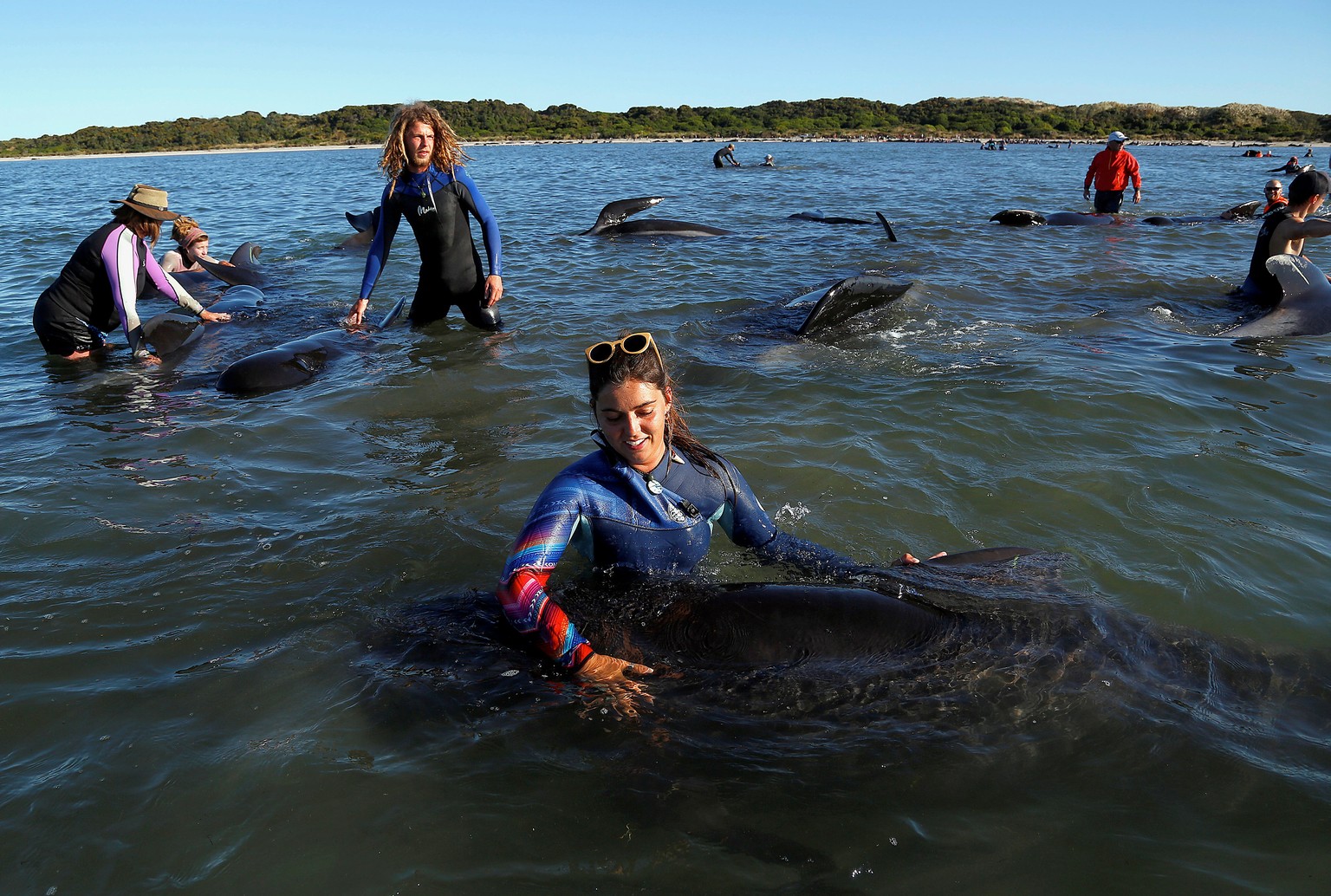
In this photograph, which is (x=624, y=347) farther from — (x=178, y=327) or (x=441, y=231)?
(x=178, y=327)

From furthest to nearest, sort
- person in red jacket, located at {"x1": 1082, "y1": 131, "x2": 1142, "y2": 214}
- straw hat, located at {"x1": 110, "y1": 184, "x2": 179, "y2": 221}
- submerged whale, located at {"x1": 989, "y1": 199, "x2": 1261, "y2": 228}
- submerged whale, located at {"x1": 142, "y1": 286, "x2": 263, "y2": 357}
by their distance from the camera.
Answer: person in red jacket, located at {"x1": 1082, "y1": 131, "x2": 1142, "y2": 214} → submerged whale, located at {"x1": 989, "y1": 199, "x2": 1261, "y2": 228} → submerged whale, located at {"x1": 142, "y1": 286, "x2": 263, "y2": 357} → straw hat, located at {"x1": 110, "y1": 184, "x2": 179, "y2": 221}

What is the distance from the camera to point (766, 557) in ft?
11.8

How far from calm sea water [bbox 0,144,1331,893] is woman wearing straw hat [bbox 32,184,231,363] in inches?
12.7

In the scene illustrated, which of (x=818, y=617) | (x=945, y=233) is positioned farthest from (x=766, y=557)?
(x=945, y=233)

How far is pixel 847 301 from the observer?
8023 mm

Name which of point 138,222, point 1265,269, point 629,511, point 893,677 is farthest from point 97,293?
point 1265,269

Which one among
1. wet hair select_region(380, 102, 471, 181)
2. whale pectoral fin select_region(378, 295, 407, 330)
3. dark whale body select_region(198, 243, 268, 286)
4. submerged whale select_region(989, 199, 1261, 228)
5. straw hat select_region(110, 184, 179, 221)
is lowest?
whale pectoral fin select_region(378, 295, 407, 330)

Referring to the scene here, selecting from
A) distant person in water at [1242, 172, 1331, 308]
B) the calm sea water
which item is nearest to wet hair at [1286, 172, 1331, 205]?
distant person in water at [1242, 172, 1331, 308]

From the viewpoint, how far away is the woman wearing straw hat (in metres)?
7.41

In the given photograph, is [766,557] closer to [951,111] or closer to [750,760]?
[750,760]

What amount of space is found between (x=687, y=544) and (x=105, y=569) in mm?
2897

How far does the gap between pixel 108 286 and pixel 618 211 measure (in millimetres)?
8605

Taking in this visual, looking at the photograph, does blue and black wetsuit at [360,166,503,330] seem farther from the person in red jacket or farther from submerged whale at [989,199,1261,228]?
the person in red jacket

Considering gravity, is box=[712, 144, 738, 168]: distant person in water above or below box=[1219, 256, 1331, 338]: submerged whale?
above
